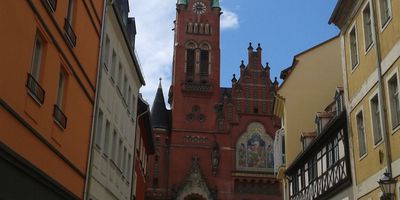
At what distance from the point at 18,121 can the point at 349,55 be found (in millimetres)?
12635

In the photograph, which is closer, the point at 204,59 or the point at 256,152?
the point at 256,152

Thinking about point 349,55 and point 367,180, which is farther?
point 349,55

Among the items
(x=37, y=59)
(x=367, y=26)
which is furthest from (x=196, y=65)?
(x=37, y=59)

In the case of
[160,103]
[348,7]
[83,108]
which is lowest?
[83,108]

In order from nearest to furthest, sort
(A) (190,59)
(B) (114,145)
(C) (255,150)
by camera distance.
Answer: (B) (114,145) → (C) (255,150) → (A) (190,59)

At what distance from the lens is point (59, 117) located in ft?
45.2

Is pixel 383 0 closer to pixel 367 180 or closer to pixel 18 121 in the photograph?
pixel 367 180

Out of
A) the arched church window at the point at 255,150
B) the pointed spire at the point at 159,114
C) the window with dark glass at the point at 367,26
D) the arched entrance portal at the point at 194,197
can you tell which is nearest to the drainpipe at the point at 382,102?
the window with dark glass at the point at 367,26

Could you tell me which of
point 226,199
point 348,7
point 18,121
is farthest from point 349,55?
point 226,199

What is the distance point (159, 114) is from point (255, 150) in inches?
457

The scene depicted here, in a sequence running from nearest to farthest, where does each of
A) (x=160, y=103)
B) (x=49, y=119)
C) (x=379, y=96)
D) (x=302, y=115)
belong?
(x=49, y=119)
(x=379, y=96)
(x=302, y=115)
(x=160, y=103)

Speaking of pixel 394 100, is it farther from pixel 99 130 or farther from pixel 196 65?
pixel 196 65

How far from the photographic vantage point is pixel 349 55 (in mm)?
19594

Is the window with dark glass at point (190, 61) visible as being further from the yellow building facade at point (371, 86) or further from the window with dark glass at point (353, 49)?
the window with dark glass at point (353, 49)
